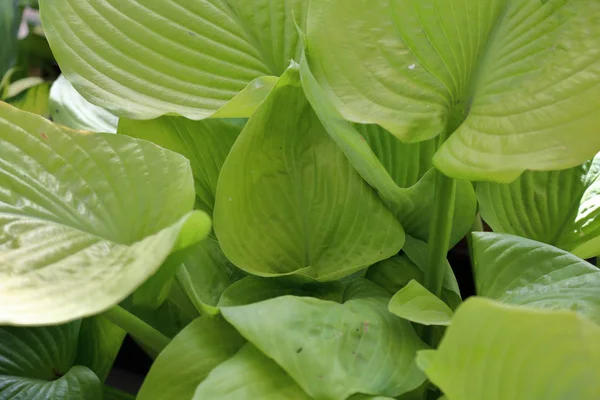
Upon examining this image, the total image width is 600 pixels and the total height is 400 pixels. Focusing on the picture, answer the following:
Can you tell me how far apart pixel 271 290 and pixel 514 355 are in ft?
0.63

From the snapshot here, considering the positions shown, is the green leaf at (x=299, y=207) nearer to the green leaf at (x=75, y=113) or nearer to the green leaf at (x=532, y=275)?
the green leaf at (x=532, y=275)

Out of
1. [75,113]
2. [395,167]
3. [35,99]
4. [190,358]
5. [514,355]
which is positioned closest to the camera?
[514,355]

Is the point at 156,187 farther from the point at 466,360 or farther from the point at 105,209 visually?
the point at 466,360

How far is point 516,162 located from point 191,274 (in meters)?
0.22

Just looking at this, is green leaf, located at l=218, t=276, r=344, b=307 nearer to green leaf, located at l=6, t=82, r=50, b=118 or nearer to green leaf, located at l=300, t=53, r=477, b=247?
green leaf, located at l=300, t=53, r=477, b=247

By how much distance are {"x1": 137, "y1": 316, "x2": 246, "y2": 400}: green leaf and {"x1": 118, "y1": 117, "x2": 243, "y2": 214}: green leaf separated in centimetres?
11

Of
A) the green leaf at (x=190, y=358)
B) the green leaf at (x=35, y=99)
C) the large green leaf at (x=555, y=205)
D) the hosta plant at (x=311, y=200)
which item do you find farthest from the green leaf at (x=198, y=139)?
the green leaf at (x=35, y=99)

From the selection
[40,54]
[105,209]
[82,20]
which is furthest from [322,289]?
[40,54]

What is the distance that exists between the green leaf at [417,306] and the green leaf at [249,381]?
0.07m

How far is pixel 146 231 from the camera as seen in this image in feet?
1.10

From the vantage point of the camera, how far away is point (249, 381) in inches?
12.7

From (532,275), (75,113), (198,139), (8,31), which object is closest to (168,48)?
(198,139)

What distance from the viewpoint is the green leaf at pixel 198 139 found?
Result: 43cm

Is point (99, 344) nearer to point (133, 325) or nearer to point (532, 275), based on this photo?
point (133, 325)
